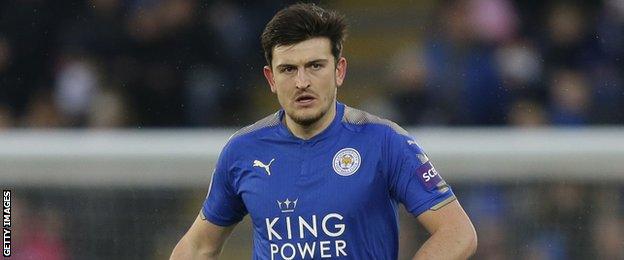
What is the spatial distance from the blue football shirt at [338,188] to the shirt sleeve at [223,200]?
0.07 metres

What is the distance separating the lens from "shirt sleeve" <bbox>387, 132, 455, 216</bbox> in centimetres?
353

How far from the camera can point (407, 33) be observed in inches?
334

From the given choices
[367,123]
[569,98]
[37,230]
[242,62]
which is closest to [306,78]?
[367,123]

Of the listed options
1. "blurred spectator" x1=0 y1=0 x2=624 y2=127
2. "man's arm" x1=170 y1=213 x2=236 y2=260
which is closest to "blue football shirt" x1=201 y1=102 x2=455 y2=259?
"man's arm" x1=170 y1=213 x2=236 y2=260

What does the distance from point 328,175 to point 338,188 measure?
5 cm

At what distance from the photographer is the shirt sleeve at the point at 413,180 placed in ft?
11.6

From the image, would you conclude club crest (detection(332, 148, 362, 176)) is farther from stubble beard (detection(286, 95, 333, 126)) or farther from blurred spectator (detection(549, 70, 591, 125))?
blurred spectator (detection(549, 70, 591, 125))

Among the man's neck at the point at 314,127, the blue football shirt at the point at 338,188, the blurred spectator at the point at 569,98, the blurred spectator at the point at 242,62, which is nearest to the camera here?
the blue football shirt at the point at 338,188

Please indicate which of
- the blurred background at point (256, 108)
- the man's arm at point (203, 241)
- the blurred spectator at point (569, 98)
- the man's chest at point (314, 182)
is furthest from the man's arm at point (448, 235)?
the blurred spectator at point (569, 98)

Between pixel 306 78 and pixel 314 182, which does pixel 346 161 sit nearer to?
pixel 314 182

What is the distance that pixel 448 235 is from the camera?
3.47 meters

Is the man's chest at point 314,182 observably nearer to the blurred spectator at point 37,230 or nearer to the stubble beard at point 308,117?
the stubble beard at point 308,117

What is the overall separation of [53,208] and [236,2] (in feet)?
11.2

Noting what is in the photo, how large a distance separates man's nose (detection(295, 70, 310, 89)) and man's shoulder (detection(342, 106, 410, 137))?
0.67 ft
